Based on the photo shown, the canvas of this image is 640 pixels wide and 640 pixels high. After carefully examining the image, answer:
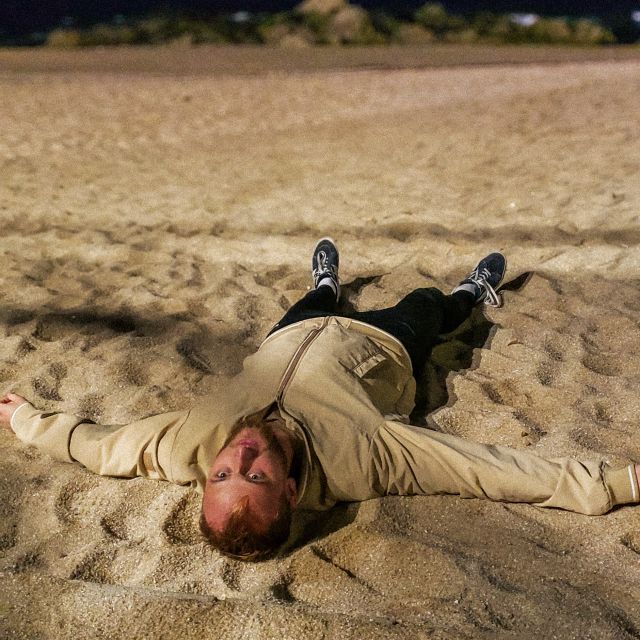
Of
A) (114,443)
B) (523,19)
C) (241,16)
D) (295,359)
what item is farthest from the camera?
(241,16)

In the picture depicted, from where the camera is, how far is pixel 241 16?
2239cm

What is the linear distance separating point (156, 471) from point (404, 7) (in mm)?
24692

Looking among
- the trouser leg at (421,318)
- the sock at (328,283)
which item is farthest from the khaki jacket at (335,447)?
the sock at (328,283)

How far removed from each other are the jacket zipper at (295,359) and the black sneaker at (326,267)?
703 mm

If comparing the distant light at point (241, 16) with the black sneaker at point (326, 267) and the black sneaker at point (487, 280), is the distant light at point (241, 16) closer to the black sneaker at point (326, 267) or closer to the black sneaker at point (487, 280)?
the black sneaker at point (326, 267)

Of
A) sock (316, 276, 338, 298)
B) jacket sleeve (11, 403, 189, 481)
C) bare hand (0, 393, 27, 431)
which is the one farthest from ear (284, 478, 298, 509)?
sock (316, 276, 338, 298)

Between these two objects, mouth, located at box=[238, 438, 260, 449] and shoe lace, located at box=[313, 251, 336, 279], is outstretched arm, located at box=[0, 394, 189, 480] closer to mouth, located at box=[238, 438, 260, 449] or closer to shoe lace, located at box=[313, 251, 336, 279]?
mouth, located at box=[238, 438, 260, 449]

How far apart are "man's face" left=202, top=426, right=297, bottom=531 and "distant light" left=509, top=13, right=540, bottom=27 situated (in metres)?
20.6

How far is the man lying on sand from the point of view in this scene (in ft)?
6.92

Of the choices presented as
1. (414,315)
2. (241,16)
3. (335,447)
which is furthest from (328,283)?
(241,16)

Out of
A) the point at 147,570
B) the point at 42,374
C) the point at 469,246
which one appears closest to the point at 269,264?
the point at 469,246

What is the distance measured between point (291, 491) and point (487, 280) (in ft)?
6.42

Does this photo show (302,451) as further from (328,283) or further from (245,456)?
(328,283)

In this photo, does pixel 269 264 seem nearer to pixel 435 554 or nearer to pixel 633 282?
pixel 633 282
